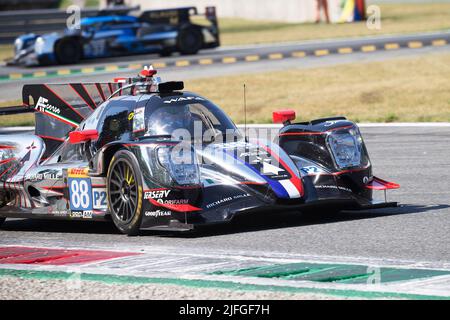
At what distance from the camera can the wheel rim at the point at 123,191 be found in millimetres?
8242

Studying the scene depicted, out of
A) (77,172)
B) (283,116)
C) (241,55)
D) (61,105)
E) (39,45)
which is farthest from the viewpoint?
(241,55)

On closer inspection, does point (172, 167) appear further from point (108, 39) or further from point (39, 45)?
point (108, 39)

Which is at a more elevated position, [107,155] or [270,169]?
[107,155]

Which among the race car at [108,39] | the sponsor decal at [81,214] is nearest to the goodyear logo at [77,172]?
the sponsor decal at [81,214]

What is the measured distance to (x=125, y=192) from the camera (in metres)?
8.34

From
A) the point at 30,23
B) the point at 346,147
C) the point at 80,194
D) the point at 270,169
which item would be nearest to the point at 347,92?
the point at 346,147

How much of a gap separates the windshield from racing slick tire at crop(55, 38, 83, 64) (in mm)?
19609

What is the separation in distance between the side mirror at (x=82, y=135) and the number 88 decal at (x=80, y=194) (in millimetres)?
343

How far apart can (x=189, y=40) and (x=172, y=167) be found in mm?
22542

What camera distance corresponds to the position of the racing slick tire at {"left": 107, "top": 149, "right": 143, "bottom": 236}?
8.16 metres

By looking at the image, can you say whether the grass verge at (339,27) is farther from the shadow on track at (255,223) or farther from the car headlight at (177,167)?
the car headlight at (177,167)

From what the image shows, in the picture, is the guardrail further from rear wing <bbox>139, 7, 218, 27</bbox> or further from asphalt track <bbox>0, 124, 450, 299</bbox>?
asphalt track <bbox>0, 124, 450, 299</bbox>

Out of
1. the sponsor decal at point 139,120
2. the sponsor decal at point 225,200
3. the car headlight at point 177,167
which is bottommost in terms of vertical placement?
the sponsor decal at point 225,200

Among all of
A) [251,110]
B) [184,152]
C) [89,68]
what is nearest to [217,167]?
[184,152]
